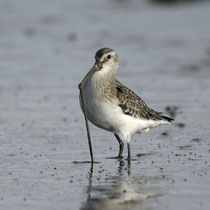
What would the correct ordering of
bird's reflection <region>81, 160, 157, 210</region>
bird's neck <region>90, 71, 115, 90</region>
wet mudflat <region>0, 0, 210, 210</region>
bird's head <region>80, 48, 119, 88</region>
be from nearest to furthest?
bird's reflection <region>81, 160, 157, 210</region> < wet mudflat <region>0, 0, 210, 210</region> < bird's neck <region>90, 71, 115, 90</region> < bird's head <region>80, 48, 119, 88</region>

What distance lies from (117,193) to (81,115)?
531 cm

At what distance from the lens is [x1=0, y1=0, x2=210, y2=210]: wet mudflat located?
27.4 ft

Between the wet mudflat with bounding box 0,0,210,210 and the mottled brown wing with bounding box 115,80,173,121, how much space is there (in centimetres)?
57

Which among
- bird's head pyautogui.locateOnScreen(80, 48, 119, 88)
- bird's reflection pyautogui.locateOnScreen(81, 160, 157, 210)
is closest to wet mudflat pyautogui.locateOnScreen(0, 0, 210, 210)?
bird's reflection pyautogui.locateOnScreen(81, 160, 157, 210)

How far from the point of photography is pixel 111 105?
33.3ft

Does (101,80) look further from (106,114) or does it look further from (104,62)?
(106,114)

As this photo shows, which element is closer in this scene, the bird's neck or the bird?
the bird

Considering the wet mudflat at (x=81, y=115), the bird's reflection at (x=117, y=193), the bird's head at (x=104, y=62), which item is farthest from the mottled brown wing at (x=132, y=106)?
the bird's reflection at (x=117, y=193)

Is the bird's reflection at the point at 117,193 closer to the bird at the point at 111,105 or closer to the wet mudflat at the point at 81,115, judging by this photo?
the wet mudflat at the point at 81,115

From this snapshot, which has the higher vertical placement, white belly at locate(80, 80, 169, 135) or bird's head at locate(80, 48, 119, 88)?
bird's head at locate(80, 48, 119, 88)

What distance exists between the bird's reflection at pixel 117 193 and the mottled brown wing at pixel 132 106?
134cm

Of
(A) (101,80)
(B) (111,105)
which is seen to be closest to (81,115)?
(A) (101,80)

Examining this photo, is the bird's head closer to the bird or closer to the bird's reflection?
the bird

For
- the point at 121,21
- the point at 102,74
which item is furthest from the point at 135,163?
the point at 121,21
